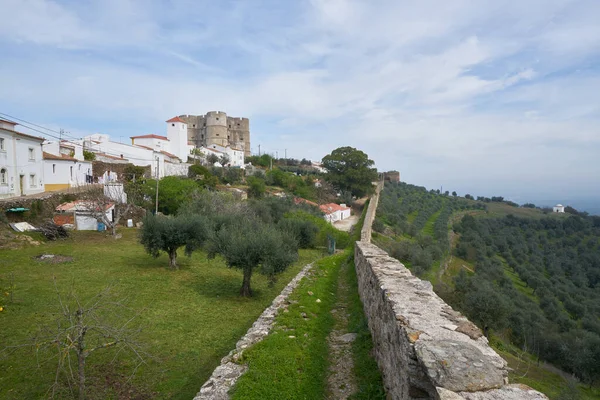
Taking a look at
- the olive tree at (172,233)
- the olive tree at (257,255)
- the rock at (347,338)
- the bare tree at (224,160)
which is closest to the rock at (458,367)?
the rock at (347,338)

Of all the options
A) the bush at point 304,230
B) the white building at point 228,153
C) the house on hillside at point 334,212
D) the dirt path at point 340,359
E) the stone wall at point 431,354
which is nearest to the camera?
the stone wall at point 431,354

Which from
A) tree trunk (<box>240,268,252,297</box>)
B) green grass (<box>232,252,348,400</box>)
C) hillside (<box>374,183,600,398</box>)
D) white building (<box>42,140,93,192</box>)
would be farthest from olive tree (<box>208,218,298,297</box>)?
white building (<box>42,140,93,192</box>)

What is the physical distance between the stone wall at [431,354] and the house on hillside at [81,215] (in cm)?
2340

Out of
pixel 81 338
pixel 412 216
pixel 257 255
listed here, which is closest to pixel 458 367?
pixel 81 338

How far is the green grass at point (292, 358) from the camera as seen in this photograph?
5.31m

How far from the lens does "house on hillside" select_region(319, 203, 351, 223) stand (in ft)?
133

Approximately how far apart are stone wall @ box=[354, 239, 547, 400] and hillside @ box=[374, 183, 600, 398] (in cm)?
96

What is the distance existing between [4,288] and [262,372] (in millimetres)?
10994

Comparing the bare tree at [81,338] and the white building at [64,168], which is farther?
the white building at [64,168]

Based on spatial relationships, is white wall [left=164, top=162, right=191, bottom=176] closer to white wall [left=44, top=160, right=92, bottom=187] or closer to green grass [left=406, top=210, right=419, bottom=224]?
white wall [left=44, top=160, right=92, bottom=187]

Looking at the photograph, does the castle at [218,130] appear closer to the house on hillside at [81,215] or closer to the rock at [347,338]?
the house on hillside at [81,215]

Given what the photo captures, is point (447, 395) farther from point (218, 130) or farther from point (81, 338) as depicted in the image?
point (218, 130)

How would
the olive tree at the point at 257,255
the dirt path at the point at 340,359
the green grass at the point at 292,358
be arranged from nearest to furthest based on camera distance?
the green grass at the point at 292,358, the dirt path at the point at 340,359, the olive tree at the point at 257,255

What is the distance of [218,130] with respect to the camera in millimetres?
74312
